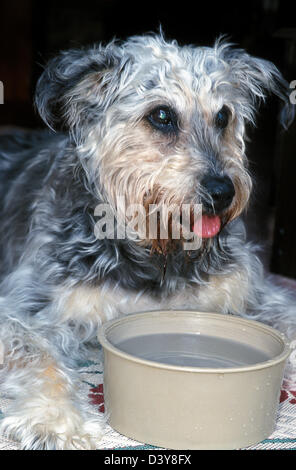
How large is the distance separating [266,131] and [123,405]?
408 cm

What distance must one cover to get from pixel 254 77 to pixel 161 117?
62 cm

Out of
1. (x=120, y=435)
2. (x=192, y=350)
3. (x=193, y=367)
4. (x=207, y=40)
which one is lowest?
(x=120, y=435)

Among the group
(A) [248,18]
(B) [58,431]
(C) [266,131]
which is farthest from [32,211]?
(A) [248,18]

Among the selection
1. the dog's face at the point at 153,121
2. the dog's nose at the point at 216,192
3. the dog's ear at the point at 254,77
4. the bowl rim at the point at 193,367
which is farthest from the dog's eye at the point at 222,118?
the bowl rim at the point at 193,367

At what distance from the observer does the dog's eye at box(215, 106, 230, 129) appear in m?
2.48

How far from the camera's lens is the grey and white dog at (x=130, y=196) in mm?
2252

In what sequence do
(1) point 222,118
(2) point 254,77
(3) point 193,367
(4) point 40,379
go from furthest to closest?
(2) point 254,77 → (1) point 222,118 → (4) point 40,379 → (3) point 193,367

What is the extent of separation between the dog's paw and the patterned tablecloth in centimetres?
3

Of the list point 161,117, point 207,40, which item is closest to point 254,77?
point 161,117

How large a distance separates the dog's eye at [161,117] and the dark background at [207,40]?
63cm

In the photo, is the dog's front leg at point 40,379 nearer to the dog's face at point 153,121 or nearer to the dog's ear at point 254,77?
the dog's face at point 153,121

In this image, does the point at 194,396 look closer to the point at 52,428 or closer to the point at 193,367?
the point at 193,367

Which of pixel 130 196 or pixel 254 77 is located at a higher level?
pixel 254 77

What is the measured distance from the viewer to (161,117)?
2344 millimetres
